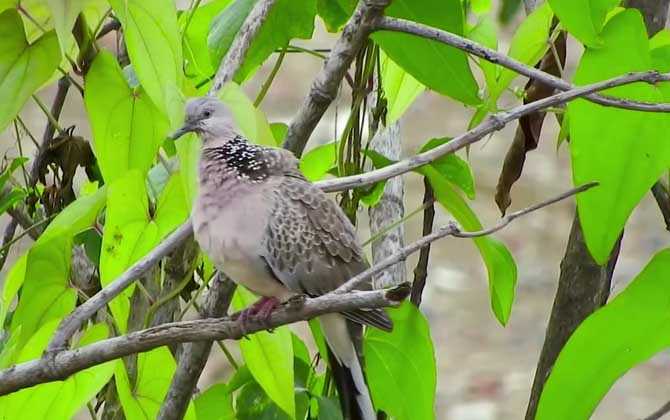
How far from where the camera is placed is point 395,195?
170cm

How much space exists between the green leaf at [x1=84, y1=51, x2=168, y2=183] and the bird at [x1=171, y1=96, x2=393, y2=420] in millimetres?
35

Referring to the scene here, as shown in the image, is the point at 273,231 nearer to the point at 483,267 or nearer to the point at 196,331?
the point at 196,331

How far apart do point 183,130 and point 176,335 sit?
1.00 feet

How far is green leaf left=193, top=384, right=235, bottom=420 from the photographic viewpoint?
58.6 inches

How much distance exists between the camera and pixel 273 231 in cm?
131

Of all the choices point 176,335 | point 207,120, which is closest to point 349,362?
point 207,120

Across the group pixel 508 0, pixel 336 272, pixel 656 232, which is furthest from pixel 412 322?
pixel 656 232

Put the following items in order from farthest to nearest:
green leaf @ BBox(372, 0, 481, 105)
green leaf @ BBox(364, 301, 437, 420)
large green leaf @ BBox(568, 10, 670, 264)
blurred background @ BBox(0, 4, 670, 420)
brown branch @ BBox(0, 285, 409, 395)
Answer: blurred background @ BBox(0, 4, 670, 420), green leaf @ BBox(364, 301, 437, 420), green leaf @ BBox(372, 0, 481, 105), large green leaf @ BBox(568, 10, 670, 264), brown branch @ BBox(0, 285, 409, 395)

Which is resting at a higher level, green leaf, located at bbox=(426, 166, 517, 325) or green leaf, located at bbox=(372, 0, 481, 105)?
green leaf, located at bbox=(372, 0, 481, 105)

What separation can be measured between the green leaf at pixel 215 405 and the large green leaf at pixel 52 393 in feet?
0.81

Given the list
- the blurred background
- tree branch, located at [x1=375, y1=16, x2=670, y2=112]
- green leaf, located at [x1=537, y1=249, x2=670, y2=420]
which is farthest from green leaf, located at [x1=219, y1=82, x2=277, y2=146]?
the blurred background

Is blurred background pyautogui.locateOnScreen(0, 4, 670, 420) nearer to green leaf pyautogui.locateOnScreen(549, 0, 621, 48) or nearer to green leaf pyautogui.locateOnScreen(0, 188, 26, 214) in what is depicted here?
green leaf pyautogui.locateOnScreen(0, 188, 26, 214)

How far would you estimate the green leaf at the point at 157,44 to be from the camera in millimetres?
1111

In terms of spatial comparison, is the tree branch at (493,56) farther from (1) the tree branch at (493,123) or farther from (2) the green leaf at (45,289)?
(2) the green leaf at (45,289)
